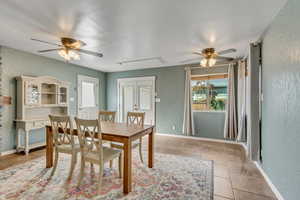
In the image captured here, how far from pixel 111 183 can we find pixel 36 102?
292 centimetres

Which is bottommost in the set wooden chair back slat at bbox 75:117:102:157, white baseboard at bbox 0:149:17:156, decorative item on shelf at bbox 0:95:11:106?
white baseboard at bbox 0:149:17:156

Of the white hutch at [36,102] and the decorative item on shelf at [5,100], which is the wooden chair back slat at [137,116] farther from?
the decorative item on shelf at [5,100]

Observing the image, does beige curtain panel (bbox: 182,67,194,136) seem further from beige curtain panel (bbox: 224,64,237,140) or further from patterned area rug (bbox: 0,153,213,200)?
patterned area rug (bbox: 0,153,213,200)

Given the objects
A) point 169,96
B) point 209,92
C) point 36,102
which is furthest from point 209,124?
point 36,102

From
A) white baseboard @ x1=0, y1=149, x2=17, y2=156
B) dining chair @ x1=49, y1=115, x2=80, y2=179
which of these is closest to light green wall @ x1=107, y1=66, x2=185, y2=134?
dining chair @ x1=49, y1=115, x2=80, y2=179

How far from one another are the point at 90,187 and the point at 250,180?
2.47 metres

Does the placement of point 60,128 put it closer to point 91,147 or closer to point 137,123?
point 91,147

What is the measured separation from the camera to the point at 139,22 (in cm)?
213

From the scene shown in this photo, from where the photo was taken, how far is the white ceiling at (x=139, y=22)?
67.9 inches

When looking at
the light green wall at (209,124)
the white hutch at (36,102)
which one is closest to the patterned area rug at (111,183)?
the white hutch at (36,102)

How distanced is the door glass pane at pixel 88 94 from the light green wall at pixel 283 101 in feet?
16.8

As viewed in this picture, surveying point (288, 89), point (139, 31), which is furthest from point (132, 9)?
point (288, 89)

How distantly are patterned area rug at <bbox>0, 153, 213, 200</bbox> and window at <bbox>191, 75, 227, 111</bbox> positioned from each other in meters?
2.14

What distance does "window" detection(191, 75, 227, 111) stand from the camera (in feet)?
14.0
